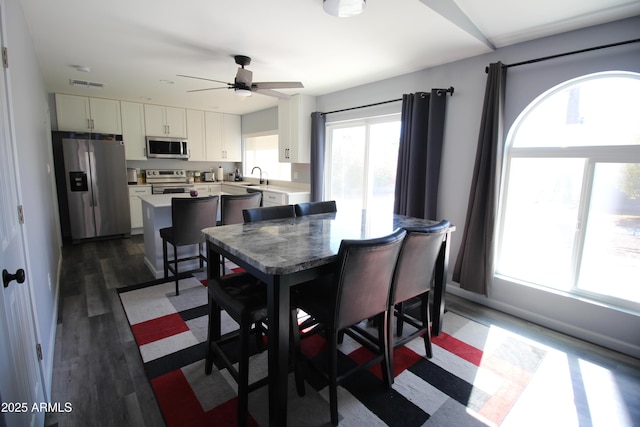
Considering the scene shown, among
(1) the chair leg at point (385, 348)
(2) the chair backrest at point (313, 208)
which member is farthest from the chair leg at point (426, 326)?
(2) the chair backrest at point (313, 208)

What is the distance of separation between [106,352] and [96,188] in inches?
149

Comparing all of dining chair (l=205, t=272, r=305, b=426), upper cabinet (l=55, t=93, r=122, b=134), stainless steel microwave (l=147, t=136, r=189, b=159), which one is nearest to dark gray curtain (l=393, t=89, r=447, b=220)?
dining chair (l=205, t=272, r=305, b=426)

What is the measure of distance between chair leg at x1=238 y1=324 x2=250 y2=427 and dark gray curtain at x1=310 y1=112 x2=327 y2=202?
133 inches

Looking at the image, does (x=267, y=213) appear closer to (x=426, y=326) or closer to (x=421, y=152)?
(x=426, y=326)

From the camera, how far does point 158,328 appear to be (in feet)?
8.08

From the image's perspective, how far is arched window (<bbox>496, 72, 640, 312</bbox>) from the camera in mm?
2299

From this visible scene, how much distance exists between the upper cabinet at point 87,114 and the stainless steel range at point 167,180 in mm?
934

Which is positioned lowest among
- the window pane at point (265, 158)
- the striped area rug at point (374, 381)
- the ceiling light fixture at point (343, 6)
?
the striped area rug at point (374, 381)

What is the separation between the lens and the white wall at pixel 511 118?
224 centimetres

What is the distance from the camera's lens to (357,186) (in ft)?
14.6

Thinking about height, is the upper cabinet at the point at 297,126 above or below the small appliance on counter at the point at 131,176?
above

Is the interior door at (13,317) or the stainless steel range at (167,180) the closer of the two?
the interior door at (13,317)

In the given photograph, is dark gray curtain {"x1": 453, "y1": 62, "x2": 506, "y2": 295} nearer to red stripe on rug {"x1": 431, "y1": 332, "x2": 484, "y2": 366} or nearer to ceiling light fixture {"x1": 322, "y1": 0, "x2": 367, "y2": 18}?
red stripe on rug {"x1": 431, "y1": 332, "x2": 484, "y2": 366}

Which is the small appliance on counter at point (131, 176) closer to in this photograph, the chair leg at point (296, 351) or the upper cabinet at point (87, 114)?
the upper cabinet at point (87, 114)
